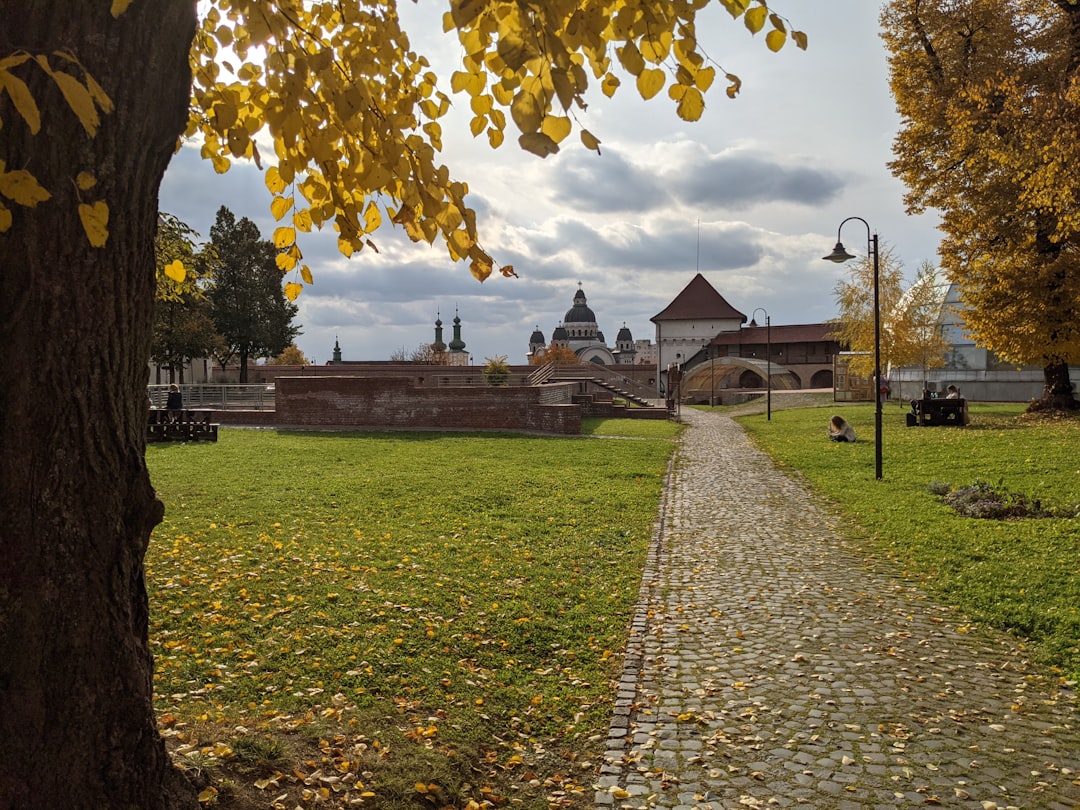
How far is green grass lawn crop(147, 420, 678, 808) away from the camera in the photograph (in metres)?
3.77

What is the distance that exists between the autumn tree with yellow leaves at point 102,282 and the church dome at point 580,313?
132 m

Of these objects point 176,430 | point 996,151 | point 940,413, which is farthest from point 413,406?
point 996,151

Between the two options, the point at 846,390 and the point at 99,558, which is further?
the point at 846,390

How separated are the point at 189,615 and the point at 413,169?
4.56m

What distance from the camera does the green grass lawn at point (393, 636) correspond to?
148 inches

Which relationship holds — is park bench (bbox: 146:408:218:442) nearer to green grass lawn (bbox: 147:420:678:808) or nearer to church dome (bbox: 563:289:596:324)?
green grass lawn (bbox: 147:420:678:808)

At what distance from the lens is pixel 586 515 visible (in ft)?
35.7

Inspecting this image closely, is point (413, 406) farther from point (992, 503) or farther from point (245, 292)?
point (245, 292)

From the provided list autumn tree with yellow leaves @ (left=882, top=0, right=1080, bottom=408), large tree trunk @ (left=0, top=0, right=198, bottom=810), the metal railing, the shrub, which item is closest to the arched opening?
autumn tree with yellow leaves @ (left=882, top=0, right=1080, bottom=408)

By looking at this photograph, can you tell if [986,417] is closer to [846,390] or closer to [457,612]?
[846,390]

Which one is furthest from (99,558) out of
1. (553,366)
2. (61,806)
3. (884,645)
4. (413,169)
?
(553,366)

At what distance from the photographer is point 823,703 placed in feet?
15.6

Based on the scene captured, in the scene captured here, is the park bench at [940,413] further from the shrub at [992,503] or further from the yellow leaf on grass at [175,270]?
the yellow leaf on grass at [175,270]

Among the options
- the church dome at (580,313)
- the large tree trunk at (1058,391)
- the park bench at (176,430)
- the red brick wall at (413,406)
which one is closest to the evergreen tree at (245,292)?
the red brick wall at (413,406)
